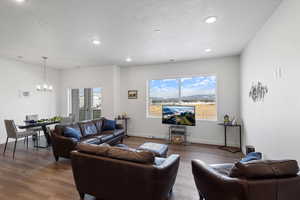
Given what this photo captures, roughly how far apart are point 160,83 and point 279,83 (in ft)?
12.9

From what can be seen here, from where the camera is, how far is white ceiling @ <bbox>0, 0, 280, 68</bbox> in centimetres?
216

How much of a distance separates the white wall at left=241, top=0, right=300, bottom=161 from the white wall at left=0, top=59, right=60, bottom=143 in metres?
7.22

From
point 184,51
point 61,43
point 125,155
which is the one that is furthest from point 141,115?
point 125,155

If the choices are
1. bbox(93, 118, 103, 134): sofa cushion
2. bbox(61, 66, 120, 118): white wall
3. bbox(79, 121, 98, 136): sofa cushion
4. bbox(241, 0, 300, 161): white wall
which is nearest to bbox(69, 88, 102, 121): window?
bbox(61, 66, 120, 118): white wall

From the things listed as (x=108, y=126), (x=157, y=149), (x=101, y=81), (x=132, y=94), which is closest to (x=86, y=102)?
(x=101, y=81)

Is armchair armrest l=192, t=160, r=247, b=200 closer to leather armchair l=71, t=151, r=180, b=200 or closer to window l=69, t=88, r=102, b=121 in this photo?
leather armchair l=71, t=151, r=180, b=200

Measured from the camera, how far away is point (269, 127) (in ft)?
8.23

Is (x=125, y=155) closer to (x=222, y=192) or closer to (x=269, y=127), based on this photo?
(x=222, y=192)

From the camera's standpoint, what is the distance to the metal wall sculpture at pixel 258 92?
8.93ft

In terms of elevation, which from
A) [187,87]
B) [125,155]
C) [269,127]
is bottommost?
→ [125,155]

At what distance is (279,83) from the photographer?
2.15m

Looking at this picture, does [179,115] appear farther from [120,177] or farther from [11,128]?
[11,128]

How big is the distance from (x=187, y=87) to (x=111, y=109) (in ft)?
9.95

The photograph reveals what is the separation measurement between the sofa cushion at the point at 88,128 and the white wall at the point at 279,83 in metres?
4.12
